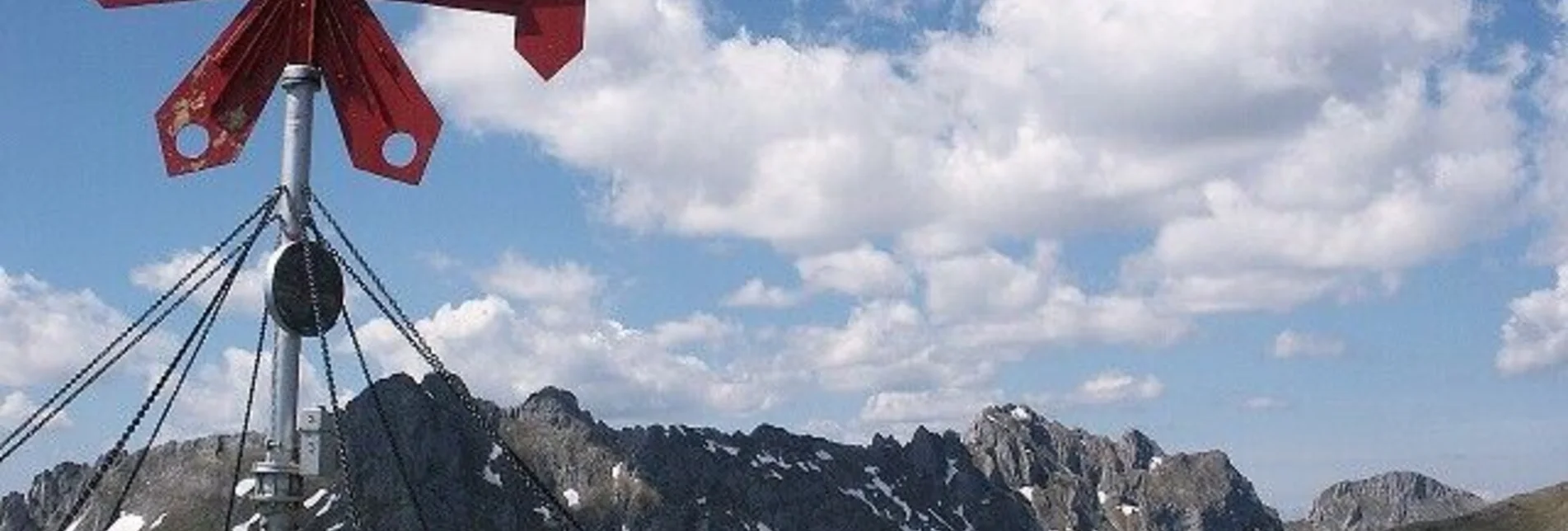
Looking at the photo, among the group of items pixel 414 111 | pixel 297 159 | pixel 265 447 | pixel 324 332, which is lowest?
pixel 265 447

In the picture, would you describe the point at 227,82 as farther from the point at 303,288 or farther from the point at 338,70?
the point at 303,288

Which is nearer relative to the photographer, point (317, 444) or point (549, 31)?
point (317, 444)

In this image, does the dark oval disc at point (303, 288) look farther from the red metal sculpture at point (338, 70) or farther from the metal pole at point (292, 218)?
the red metal sculpture at point (338, 70)

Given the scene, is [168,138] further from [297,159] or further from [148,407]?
→ [148,407]

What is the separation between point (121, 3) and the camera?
17.2 m

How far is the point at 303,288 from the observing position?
53.9 ft

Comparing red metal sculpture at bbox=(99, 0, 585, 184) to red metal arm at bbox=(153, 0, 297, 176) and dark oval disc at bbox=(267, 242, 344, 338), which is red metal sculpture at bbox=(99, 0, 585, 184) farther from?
dark oval disc at bbox=(267, 242, 344, 338)

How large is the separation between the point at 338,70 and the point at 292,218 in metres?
2.14

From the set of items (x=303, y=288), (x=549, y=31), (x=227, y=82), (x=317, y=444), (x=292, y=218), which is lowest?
(x=317, y=444)

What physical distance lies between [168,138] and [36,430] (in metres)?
3.49

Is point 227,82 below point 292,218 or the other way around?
the other way around

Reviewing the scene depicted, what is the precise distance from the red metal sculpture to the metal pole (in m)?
0.72

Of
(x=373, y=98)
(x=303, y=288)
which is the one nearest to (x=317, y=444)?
(x=303, y=288)

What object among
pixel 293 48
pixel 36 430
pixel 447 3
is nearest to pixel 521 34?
pixel 447 3
